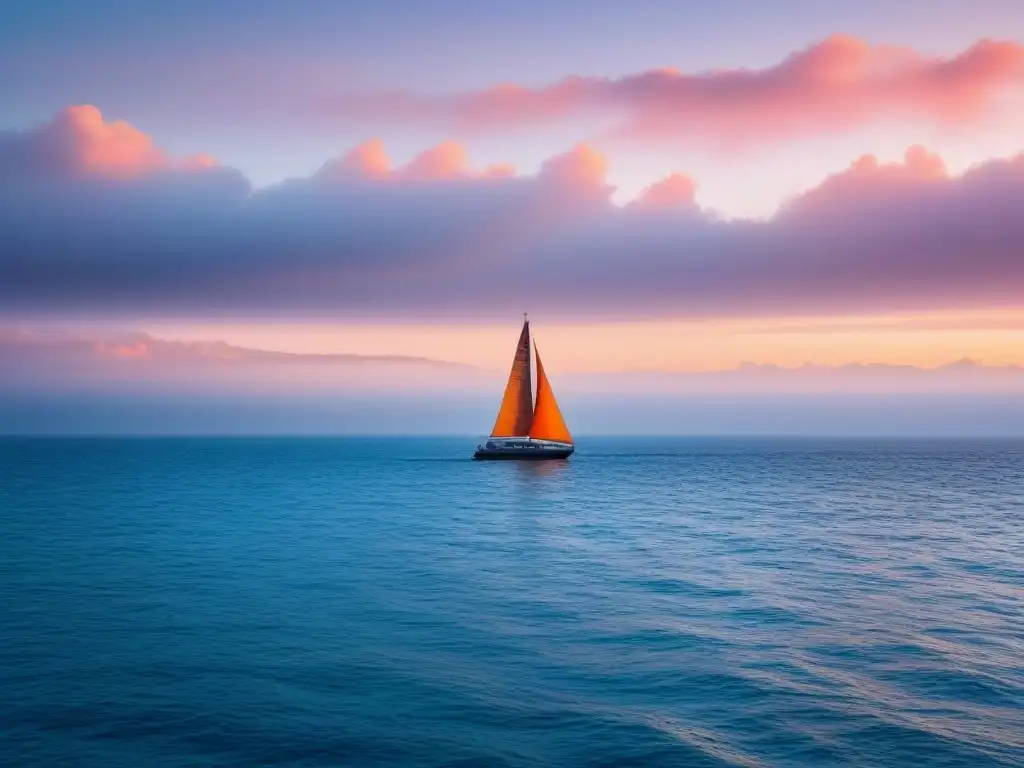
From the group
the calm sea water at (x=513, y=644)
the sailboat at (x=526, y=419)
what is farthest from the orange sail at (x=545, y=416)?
the calm sea water at (x=513, y=644)

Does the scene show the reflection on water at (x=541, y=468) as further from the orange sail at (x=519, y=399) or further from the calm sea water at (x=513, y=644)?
the calm sea water at (x=513, y=644)

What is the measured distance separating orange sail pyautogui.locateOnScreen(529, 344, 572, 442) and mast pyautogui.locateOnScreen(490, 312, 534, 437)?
3.92 ft

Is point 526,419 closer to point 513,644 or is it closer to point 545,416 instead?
point 545,416

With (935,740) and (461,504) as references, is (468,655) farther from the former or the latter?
(461,504)

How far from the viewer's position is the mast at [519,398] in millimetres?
135375

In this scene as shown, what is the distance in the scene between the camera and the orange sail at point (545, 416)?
137250 millimetres

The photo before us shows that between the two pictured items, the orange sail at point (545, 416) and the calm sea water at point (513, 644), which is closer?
the calm sea water at point (513, 644)

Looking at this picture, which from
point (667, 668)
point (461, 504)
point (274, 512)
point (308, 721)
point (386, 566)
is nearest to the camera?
point (308, 721)

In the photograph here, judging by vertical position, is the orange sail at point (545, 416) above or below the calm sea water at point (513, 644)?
above

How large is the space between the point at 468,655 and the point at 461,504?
59.8m

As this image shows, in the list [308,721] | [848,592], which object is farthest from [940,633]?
[308,721]

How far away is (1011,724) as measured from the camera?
20469mm

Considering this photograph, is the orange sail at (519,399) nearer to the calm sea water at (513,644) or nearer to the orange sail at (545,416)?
the orange sail at (545,416)

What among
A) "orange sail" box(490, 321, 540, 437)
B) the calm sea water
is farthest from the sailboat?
the calm sea water
